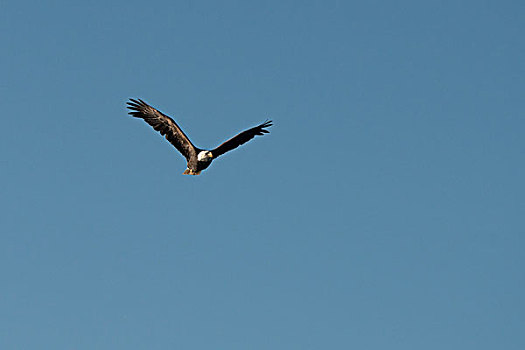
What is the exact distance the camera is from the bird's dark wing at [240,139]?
46.1m

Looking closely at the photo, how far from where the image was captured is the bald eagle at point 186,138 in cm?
4475

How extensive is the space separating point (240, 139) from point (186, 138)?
3.25 metres

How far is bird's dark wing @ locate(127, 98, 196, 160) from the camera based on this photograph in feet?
152

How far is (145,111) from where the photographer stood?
4747 cm

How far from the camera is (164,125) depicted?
155 ft

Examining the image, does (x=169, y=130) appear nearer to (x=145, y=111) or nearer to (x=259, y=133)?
(x=145, y=111)

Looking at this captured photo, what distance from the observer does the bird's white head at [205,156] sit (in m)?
44.7

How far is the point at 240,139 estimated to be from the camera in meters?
47.6

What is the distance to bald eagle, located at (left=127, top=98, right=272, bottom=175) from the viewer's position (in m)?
44.8

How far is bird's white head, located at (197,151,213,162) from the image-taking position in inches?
1758

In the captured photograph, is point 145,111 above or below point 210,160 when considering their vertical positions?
above

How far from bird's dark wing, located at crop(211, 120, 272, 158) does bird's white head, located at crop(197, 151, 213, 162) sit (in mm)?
557

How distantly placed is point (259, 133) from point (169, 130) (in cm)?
504

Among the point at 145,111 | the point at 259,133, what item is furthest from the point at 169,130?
the point at 259,133
